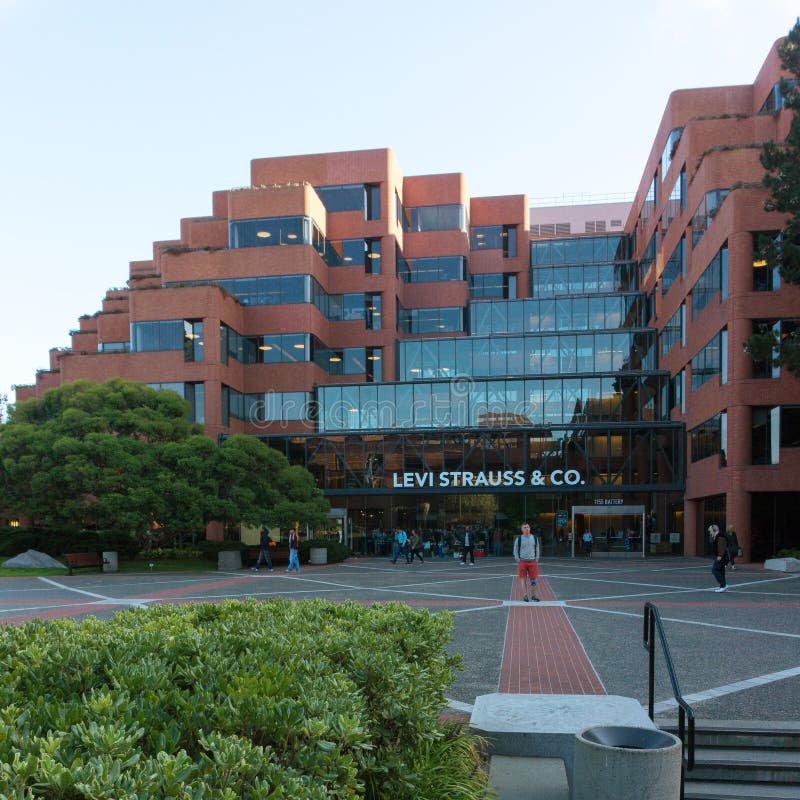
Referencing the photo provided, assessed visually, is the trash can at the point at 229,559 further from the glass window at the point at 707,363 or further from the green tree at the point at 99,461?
the glass window at the point at 707,363

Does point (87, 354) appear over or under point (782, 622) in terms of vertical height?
over

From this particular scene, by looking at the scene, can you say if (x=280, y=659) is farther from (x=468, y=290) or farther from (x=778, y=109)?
(x=468, y=290)

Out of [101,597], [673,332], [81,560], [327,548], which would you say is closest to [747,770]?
[101,597]

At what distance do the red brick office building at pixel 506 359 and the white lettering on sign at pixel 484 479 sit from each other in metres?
0.14

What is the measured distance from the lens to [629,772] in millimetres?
4801

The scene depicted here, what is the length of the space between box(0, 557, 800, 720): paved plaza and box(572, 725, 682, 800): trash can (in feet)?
11.1

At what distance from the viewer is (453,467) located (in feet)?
134

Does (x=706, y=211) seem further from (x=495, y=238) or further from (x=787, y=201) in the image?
(x=495, y=238)

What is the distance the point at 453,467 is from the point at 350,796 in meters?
37.6

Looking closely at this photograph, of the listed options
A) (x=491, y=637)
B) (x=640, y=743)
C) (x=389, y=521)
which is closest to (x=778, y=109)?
(x=389, y=521)

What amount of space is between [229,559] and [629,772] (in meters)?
29.0

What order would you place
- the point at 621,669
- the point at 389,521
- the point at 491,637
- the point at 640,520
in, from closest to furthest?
the point at 621,669
the point at 491,637
the point at 640,520
the point at 389,521

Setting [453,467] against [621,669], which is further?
[453,467]

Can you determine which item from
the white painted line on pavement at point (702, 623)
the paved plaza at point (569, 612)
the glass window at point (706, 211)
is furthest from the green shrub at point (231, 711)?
the glass window at point (706, 211)
